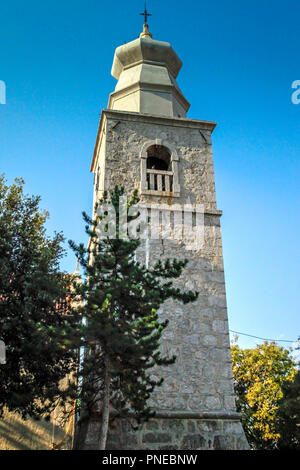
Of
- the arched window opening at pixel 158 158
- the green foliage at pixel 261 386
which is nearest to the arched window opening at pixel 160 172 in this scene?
the arched window opening at pixel 158 158

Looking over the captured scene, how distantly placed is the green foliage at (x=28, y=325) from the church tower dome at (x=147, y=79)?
6399 mm

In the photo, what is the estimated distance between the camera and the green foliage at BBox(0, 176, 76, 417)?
782 centimetres

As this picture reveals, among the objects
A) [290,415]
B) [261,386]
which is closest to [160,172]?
[290,415]

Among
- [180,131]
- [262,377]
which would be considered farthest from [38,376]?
[262,377]

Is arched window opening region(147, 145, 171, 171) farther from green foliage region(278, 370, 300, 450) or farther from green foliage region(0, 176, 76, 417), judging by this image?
green foliage region(278, 370, 300, 450)

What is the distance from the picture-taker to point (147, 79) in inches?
564

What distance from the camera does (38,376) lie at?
892cm

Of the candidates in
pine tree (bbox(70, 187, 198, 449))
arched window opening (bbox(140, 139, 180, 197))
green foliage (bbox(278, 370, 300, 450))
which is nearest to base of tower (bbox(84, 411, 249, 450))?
pine tree (bbox(70, 187, 198, 449))

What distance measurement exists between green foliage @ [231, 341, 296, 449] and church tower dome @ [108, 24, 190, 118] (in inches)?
545

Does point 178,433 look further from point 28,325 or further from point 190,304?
point 28,325

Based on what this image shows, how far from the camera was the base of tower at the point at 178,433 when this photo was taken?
27.8 feet

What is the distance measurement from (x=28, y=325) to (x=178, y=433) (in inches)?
154
